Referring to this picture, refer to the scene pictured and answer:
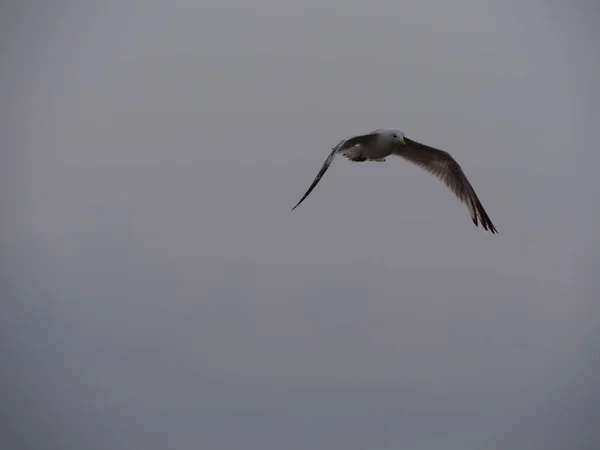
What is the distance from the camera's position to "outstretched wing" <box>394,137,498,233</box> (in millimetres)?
9836

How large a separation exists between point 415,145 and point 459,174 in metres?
0.63

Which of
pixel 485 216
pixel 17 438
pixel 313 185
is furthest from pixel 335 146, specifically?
pixel 17 438

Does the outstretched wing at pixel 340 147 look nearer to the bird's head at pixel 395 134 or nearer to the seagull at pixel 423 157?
the seagull at pixel 423 157

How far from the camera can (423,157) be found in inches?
394

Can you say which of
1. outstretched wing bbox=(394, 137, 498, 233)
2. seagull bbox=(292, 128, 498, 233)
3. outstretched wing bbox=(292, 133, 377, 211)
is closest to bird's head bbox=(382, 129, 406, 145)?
seagull bbox=(292, 128, 498, 233)

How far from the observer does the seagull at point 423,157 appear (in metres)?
9.19

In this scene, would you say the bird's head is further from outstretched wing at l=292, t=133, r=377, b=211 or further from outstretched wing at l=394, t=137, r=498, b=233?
outstretched wing at l=394, t=137, r=498, b=233

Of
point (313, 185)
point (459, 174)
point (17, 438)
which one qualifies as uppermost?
point (459, 174)

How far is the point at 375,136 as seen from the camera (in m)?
9.10

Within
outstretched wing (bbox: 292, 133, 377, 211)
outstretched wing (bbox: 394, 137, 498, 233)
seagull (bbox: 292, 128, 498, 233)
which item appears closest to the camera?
outstretched wing (bbox: 292, 133, 377, 211)

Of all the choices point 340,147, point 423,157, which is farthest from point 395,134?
point 340,147

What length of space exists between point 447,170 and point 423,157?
12.8 inches

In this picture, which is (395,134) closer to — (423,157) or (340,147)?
(423,157)

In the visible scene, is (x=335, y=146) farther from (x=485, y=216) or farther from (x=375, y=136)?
(x=485, y=216)
